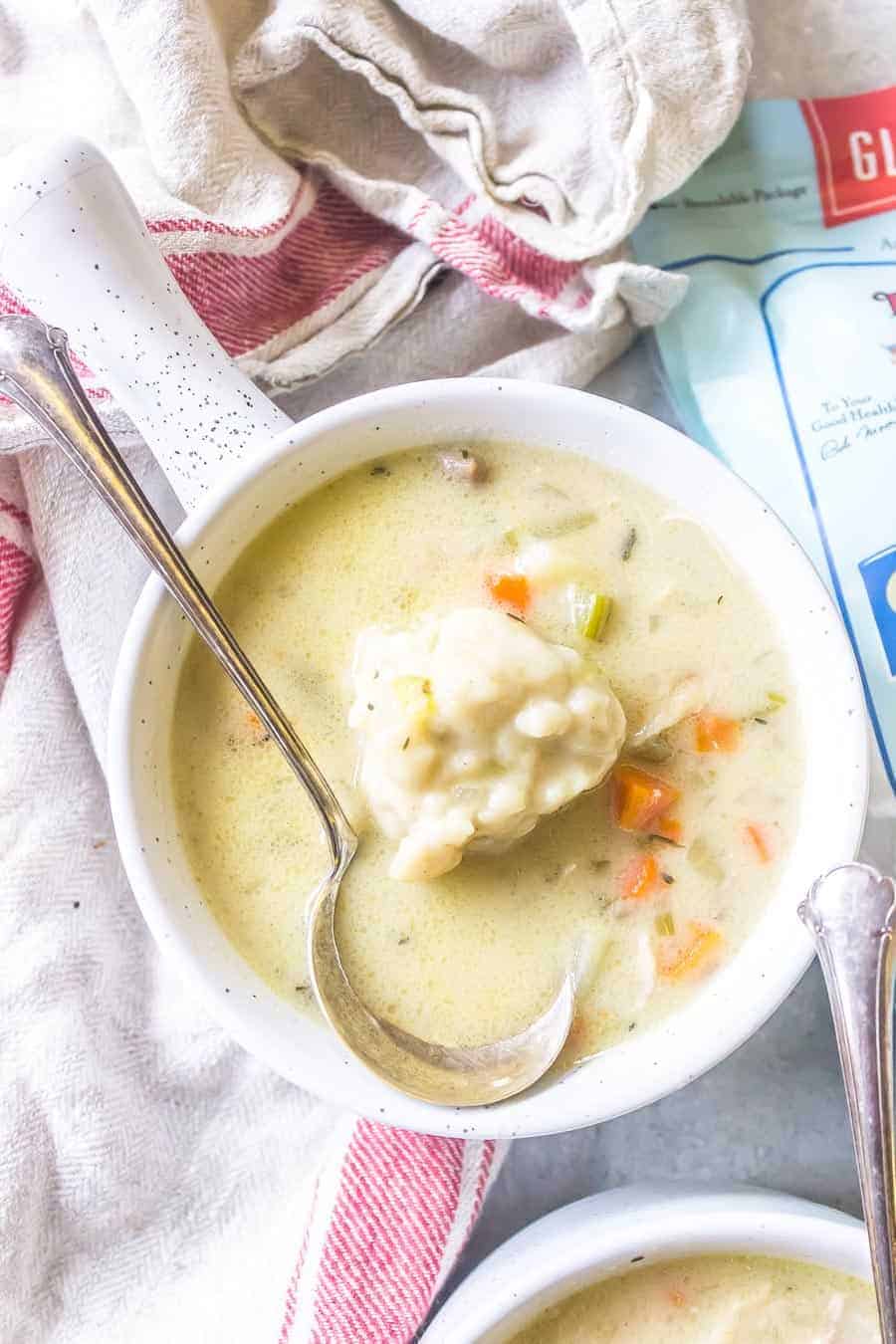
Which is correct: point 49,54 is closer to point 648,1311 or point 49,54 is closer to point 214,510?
point 214,510

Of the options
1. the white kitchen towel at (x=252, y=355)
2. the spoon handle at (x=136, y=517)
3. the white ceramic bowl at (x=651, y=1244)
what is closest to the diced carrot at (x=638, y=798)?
the spoon handle at (x=136, y=517)

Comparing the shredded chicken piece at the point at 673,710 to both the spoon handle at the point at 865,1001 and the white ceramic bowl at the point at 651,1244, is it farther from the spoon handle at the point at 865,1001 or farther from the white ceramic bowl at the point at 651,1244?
the white ceramic bowl at the point at 651,1244

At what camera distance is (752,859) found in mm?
1383

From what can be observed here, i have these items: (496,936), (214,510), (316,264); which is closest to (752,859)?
(496,936)

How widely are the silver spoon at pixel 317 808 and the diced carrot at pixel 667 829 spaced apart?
0.17 metres

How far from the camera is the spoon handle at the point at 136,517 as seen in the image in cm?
134

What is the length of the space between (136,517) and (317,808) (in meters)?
0.34

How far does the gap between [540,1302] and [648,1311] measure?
0.13 m

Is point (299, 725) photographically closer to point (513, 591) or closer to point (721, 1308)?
point (513, 591)

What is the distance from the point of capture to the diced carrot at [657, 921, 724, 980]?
138cm

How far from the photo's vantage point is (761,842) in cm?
138

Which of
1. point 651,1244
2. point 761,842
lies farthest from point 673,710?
point 651,1244

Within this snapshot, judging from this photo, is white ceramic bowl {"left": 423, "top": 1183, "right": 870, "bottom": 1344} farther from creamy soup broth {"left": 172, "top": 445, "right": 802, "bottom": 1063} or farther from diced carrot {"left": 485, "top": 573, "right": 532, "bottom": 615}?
diced carrot {"left": 485, "top": 573, "right": 532, "bottom": 615}

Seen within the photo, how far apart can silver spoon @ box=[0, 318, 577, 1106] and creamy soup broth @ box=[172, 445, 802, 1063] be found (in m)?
0.02
